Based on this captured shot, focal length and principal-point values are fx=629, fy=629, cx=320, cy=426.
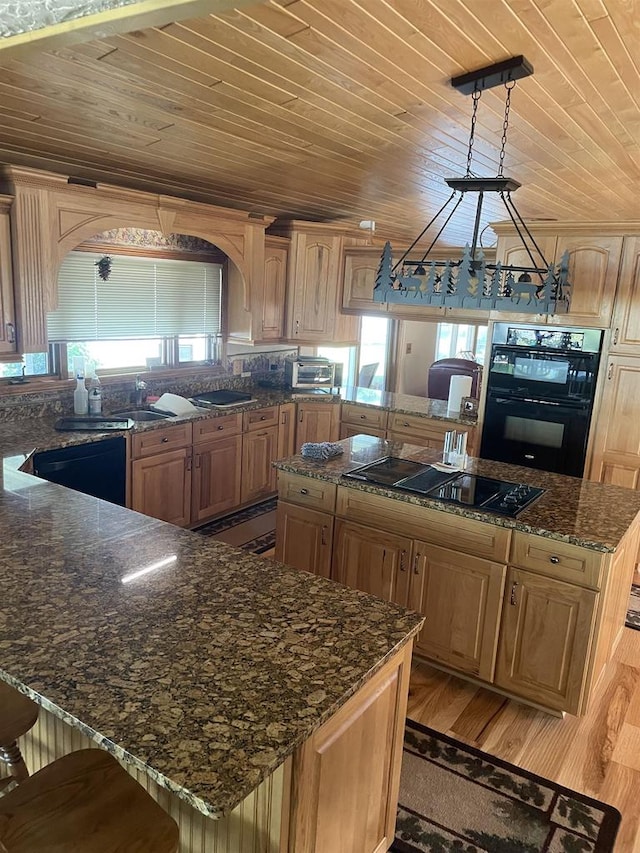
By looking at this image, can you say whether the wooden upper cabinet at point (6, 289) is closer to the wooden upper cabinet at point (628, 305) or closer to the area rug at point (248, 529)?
the area rug at point (248, 529)

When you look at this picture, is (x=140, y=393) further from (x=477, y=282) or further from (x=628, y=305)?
(x=628, y=305)

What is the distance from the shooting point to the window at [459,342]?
32.1ft

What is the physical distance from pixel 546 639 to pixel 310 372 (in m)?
3.48

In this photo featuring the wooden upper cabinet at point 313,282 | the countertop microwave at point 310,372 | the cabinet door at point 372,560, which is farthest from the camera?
the countertop microwave at point 310,372

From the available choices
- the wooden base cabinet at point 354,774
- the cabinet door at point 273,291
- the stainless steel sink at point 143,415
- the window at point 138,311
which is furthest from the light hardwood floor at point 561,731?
the cabinet door at point 273,291

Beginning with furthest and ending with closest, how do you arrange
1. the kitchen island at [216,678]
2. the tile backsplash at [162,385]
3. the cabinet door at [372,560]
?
the tile backsplash at [162,385], the cabinet door at [372,560], the kitchen island at [216,678]

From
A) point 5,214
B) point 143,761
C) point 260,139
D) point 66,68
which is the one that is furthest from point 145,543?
point 5,214

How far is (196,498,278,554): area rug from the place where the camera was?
449 cm

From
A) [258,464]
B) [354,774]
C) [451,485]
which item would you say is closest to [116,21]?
[354,774]

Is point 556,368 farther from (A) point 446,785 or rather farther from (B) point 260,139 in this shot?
(A) point 446,785

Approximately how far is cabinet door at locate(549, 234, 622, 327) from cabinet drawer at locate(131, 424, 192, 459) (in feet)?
8.99

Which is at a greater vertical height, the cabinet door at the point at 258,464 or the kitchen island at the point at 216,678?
the kitchen island at the point at 216,678

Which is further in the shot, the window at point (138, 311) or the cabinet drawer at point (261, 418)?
the cabinet drawer at point (261, 418)

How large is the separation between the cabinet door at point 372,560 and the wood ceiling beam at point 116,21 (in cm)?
231
